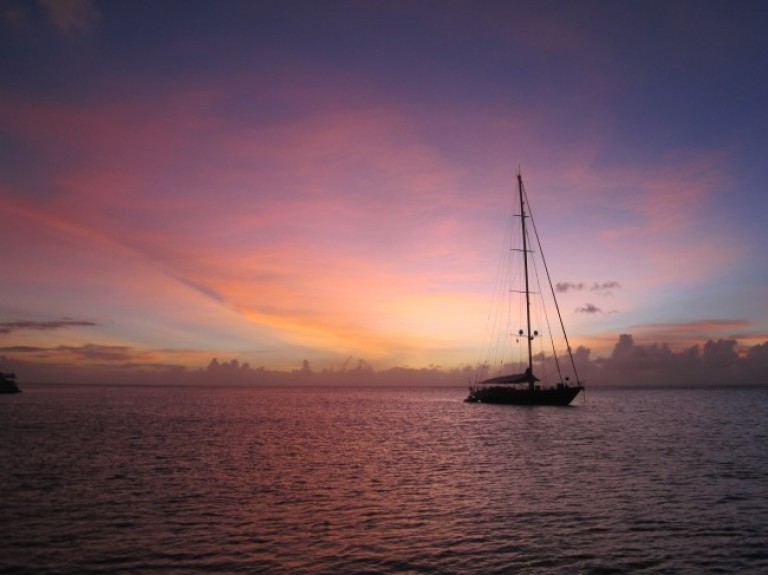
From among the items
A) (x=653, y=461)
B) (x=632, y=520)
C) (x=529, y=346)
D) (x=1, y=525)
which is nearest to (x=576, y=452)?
(x=653, y=461)

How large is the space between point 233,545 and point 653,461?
3449 centimetres

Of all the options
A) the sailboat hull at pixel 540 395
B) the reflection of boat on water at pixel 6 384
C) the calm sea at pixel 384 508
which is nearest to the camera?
the calm sea at pixel 384 508

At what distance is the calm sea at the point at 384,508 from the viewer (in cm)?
2044

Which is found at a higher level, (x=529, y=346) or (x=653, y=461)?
(x=529, y=346)

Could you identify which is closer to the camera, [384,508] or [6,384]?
[384,508]

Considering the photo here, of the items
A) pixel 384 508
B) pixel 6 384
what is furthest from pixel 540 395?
pixel 6 384

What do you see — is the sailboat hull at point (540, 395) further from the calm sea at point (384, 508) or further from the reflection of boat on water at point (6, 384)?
the reflection of boat on water at point (6, 384)

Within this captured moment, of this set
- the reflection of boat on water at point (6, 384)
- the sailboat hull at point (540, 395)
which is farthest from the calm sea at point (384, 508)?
the reflection of boat on water at point (6, 384)

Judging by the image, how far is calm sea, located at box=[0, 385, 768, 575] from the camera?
20438 mm

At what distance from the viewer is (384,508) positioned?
28.3m

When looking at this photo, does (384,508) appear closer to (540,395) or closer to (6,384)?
(540,395)

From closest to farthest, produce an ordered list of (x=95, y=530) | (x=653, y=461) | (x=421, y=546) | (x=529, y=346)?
(x=421, y=546) → (x=95, y=530) → (x=653, y=461) → (x=529, y=346)

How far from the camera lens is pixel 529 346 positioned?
104250 mm

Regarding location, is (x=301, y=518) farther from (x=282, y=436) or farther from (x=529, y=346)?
(x=529, y=346)
